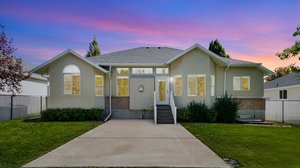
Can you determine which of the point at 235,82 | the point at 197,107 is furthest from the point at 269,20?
the point at 197,107

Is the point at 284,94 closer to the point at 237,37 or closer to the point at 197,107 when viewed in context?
the point at 237,37

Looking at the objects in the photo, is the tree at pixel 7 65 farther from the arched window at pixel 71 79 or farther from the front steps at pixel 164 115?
the front steps at pixel 164 115

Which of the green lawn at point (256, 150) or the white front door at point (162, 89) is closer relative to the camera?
the green lawn at point (256, 150)

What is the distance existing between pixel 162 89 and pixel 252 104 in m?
7.38

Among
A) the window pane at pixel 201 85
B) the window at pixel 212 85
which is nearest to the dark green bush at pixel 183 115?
the window pane at pixel 201 85

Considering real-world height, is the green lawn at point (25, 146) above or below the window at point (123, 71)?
below

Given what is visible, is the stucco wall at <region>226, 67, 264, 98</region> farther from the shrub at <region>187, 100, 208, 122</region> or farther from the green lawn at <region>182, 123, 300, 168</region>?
the green lawn at <region>182, 123, 300, 168</region>

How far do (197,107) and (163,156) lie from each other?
9.11 metres

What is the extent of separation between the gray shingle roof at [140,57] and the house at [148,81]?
0.08 meters

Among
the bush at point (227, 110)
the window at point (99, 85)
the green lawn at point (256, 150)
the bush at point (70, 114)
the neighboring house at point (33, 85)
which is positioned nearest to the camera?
the green lawn at point (256, 150)

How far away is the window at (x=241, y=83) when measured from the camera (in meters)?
17.0

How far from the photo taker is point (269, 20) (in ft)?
52.2

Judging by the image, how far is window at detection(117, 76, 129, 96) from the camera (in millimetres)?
17062

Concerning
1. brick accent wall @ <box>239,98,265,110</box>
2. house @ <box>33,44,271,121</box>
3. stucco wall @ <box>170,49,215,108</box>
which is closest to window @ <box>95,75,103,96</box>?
house @ <box>33,44,271,121</box>
